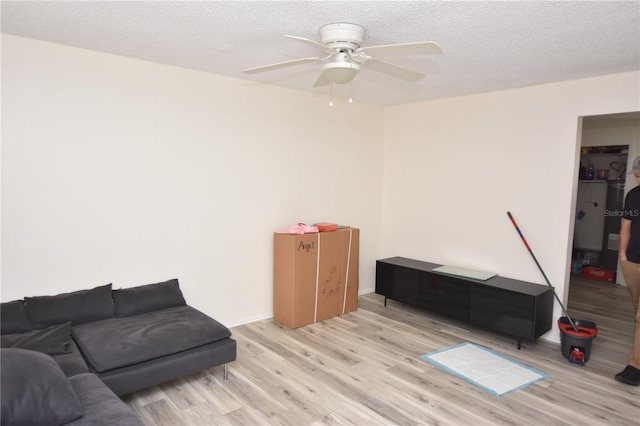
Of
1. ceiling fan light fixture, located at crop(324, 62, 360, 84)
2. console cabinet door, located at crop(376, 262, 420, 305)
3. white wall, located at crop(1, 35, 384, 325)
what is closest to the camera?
ceiling fan light fixture, located at crop(324, 62, 360, 84)

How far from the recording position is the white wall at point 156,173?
2.89 m

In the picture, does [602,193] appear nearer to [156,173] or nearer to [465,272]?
[465,272]

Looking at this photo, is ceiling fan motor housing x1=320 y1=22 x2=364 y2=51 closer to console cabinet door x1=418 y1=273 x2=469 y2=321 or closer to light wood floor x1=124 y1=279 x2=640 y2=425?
light wood floor x1=124 y1=279 x2=640 y2=425

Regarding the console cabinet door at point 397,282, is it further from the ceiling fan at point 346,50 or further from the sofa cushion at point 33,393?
the sofa cushion at point 33,393

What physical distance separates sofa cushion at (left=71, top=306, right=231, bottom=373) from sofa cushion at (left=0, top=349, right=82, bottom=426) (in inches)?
28.9

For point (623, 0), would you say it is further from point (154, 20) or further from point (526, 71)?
point (154, 20)

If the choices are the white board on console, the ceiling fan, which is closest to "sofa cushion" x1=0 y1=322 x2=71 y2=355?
the ceiling fan

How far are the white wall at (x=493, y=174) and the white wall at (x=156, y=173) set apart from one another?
808 millimetres

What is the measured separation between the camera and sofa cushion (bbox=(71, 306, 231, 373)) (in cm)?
253

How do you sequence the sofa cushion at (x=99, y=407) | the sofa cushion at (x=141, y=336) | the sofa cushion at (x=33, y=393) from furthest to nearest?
1. the sofa cushion at (x=141, y=336)
2. the sofa cushion at (x=99, y=407)
3. the sofa cushion at (x=33, y=393)

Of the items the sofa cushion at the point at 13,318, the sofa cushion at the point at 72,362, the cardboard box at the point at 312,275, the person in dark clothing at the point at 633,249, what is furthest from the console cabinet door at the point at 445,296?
the sofa cushion at the point at 13,318

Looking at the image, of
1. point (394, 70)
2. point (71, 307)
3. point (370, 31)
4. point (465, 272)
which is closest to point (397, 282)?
point (465, 272)

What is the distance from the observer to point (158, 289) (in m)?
3.37

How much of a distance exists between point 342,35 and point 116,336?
2.44 meters
